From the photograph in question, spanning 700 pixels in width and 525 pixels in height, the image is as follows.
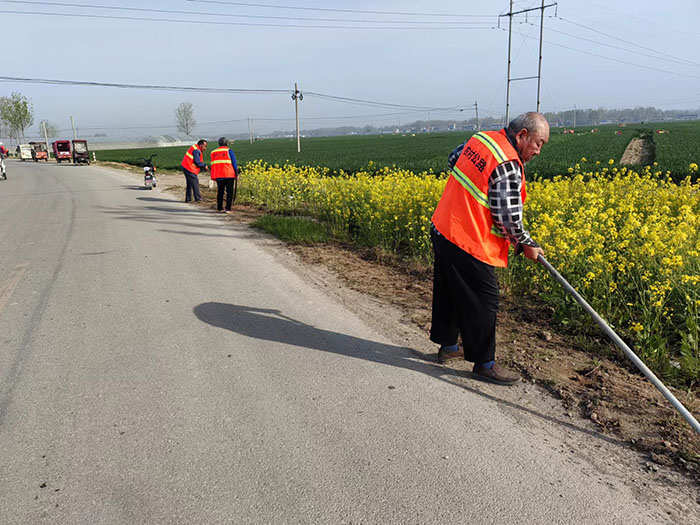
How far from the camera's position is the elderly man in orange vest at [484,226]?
134 inches

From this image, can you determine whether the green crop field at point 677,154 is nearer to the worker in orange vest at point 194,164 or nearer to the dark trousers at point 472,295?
the worker in orange vest at point 194,164

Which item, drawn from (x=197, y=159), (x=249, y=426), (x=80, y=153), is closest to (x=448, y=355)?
(x=249, y=426)

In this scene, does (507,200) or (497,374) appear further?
(497,374)

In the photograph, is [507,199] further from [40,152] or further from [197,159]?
[40,152]

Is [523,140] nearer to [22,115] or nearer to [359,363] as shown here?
[359,363]

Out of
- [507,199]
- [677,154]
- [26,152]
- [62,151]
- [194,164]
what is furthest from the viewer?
[26,152]

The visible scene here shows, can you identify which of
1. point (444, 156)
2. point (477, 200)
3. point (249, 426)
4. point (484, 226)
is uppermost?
point (444, 156)

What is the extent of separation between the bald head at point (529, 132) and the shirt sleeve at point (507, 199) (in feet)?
0.58

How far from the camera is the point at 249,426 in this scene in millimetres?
3221

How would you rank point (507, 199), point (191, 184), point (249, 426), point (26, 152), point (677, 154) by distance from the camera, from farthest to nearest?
point (26, 152) → point (677, 154) → point (191, 184) → point (507, 199) → point (249, 426)

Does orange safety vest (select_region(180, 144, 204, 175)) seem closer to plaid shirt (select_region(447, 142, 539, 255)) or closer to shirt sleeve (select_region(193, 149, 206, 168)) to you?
shirt sleeve (select_region(193, 149, 206, 168))

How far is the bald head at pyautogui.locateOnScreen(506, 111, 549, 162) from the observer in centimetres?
342

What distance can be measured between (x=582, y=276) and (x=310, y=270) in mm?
3404

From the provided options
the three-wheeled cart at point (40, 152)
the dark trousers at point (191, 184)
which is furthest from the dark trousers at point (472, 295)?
the three-wheeled cart at point (40, 152)
